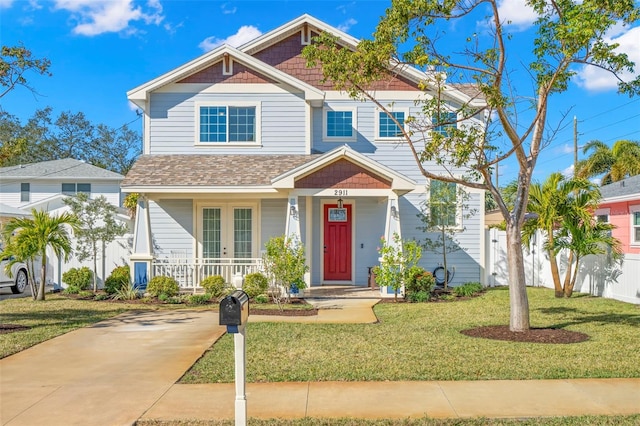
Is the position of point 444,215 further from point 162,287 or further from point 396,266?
point 162,287

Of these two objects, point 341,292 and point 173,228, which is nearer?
point 341,292

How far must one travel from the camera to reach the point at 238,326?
4.82 meters

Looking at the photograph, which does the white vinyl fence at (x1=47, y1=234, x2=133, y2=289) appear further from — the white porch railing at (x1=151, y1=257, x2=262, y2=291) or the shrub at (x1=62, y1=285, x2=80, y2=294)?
the white porch railing at (x1=151, y1=257, x2=262, y2=291)

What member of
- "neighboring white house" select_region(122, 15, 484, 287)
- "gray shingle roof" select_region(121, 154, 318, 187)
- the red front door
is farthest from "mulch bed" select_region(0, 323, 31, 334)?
the red front door

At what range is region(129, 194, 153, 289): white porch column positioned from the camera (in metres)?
16.1

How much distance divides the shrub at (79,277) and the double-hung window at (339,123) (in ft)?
28.5

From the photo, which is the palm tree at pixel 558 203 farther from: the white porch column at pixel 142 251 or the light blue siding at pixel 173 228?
the white porch column at pixel 142 251

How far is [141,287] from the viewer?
1611 cm

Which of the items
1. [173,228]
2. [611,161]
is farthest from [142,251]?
[611,161]

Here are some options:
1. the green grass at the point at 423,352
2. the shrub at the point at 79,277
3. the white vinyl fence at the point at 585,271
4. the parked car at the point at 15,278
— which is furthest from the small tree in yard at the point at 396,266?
the parked car at the point at 15,278

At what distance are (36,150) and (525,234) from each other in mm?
46329

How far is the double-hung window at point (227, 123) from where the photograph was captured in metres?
18.0

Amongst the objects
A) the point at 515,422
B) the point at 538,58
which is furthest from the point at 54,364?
the point at 538,58

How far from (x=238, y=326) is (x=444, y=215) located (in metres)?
13.7
